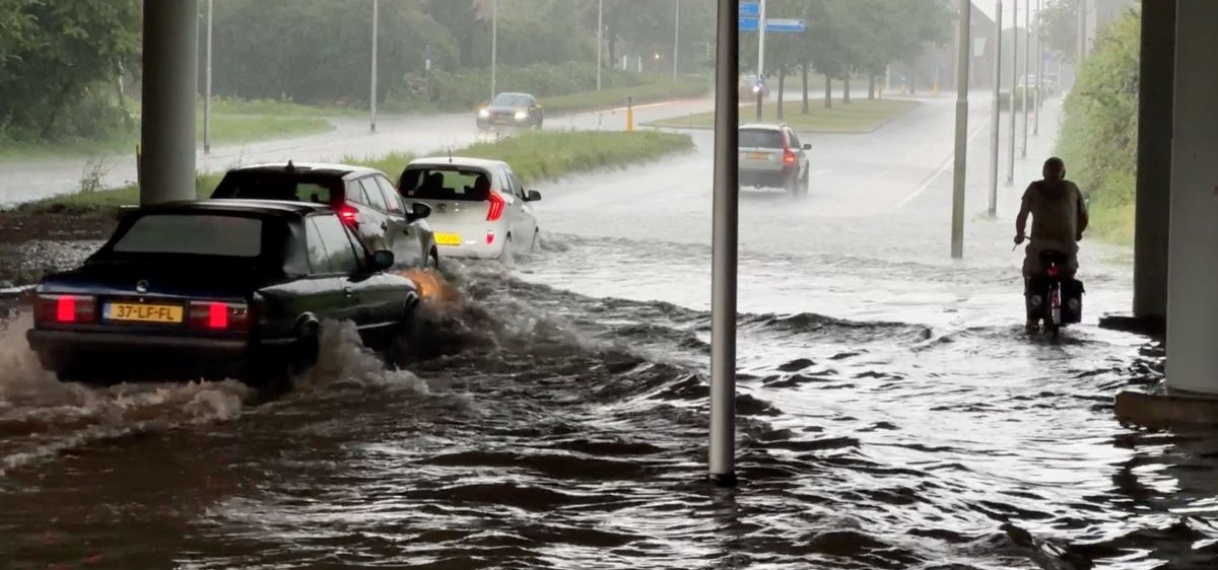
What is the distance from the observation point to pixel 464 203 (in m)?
22.4

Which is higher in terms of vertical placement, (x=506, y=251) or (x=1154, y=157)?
(x=1154, y=157)

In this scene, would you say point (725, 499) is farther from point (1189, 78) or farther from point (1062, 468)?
point (1189, 78)

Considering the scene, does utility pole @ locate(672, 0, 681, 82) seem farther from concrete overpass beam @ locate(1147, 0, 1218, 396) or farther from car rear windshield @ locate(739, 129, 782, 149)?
concrete overpass beam @ locate(1147, 0, 1218, 396)

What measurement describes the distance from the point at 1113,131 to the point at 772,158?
742 cm

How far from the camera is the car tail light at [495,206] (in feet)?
73.8

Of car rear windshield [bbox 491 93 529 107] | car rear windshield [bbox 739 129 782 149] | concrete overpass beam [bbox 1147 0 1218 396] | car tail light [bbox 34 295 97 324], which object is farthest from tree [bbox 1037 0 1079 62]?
car tail light [bbox 34 295 97 324]

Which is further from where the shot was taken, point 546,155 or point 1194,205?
point 546,155

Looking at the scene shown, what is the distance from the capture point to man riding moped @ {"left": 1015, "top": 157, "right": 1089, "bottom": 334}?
1633cm

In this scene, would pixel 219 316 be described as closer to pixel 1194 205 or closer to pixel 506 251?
pixel 1194 205

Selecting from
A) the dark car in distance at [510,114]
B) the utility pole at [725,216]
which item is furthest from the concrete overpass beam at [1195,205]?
the dark car in distance at [510,114]

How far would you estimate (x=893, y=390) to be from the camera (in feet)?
45.7

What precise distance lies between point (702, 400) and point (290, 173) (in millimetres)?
6170

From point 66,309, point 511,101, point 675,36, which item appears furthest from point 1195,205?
point 675,36

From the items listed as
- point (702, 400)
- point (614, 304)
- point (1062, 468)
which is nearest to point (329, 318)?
point (702, 400)
